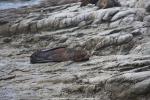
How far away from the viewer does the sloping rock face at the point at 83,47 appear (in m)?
10.0

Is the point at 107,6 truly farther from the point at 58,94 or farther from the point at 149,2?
the point at 58,94

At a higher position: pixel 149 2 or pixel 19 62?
pixel 149 2

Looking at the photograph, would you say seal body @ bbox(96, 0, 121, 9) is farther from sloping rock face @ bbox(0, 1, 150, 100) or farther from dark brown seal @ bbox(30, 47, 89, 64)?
dark brown seal @ bbox(30, 47, 89, 64)

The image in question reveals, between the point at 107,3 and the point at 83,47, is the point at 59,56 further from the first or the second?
the point at 107,3

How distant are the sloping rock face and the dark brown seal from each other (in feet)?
1.00

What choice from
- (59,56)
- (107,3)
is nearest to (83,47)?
(59,56)

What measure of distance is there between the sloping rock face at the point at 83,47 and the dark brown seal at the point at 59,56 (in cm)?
30

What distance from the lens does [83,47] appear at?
15.4m

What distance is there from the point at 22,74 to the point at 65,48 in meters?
2.71

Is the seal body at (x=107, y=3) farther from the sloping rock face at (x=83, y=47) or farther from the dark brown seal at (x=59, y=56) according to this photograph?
the dark brown seal at (x=59, y=56)

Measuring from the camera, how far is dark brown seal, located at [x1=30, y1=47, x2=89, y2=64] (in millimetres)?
13305

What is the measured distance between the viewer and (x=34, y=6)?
24.4m

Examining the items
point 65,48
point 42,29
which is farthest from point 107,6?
point 65,48

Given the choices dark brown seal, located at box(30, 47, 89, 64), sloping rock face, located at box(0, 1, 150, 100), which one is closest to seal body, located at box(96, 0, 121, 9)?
sloping rock face, located at box(0, 1, 150, 100)
